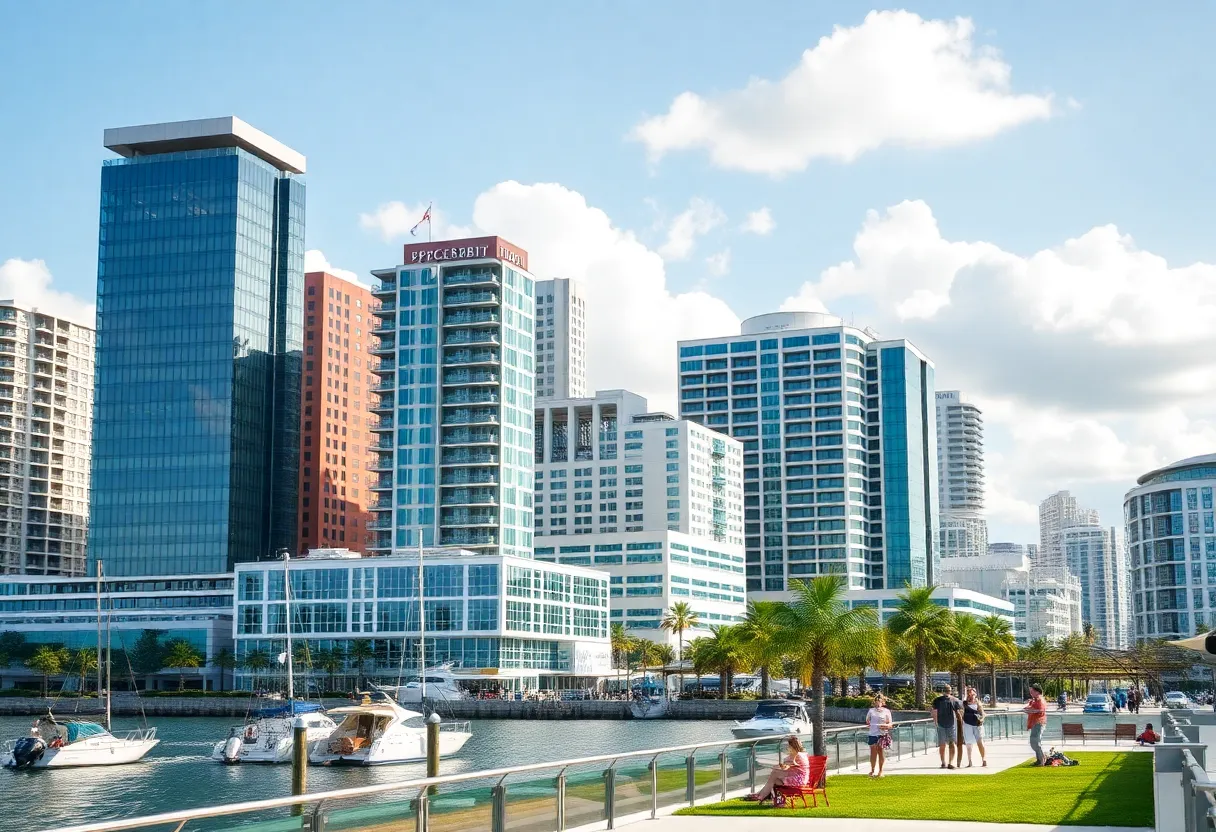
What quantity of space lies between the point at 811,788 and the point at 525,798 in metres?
8.06

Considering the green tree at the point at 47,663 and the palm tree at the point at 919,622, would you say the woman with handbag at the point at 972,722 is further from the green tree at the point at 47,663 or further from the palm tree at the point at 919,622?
the green tree at the point at 47,663

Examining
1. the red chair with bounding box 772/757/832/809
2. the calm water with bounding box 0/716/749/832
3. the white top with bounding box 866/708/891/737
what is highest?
the white top with bounding box 866/708/891/737

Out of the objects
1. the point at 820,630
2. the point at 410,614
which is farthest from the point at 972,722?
the point at 410,614

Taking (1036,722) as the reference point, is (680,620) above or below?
above

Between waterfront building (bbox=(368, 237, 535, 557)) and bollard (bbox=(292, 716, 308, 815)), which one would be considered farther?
waterfront building (bbox=(368, 237, 535, 557))

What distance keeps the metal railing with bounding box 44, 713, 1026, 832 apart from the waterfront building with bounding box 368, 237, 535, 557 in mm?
130786

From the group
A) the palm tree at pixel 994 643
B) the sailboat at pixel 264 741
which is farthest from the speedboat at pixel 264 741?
the palm tree at pixel 994 643

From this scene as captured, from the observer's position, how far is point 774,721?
8056 cm

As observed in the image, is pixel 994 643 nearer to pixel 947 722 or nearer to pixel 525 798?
pixel 947 722

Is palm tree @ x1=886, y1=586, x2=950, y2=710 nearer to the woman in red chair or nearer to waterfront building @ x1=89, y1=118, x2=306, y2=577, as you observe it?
the woman in red chair

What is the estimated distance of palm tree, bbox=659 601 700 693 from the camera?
165000 mm

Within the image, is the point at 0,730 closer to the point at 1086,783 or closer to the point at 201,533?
the point at 201,533

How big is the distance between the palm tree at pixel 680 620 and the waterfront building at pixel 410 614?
17.0 meters

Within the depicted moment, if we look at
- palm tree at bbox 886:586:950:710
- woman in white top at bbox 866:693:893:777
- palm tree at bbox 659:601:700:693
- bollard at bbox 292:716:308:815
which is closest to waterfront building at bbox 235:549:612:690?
palm tree at bbox 659:601:700:693
